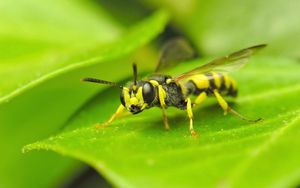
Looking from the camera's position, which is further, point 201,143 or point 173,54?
point 173,54

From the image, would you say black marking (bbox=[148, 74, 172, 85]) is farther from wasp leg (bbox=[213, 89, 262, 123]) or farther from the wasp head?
wasp leg (bbox=[213, 89, 262, 123])

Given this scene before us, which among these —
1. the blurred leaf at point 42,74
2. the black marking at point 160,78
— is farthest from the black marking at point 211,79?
the blurred leaf at point 42,74

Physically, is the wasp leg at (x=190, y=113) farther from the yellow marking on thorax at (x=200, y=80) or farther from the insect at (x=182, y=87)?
the yellow marking on thorax at (x=200, y=80)

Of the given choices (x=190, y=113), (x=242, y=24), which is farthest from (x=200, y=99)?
(x=242, y=24)

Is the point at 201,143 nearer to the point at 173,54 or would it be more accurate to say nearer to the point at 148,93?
the point at 148,93

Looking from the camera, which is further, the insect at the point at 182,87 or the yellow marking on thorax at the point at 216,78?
the yellow marking on thorax at the point at 216,78

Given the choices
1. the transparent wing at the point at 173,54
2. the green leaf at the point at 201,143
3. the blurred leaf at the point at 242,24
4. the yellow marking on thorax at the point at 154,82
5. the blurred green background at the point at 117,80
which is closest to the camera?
the green leaf at the point at 201,143

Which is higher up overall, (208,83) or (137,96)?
(137,96)

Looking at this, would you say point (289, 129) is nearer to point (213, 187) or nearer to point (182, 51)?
point (213, 187)
